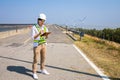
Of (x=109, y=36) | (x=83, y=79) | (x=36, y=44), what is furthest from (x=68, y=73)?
(x=109, y=36)

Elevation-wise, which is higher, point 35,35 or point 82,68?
point 35,35

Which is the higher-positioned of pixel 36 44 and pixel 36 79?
pixel 36 44

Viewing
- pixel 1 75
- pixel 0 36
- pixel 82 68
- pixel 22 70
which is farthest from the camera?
pixel 0 36

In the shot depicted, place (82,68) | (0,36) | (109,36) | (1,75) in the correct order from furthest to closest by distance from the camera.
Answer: (109,36)
(0,36)
(82,68)
(1,75)

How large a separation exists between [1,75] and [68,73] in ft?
7.04

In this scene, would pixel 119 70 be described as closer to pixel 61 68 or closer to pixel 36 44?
pixel 61 68

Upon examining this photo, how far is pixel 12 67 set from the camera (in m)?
9.28

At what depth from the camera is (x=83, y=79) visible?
734 centimetres

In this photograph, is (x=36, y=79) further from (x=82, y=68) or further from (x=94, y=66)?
(x=94, y=66)

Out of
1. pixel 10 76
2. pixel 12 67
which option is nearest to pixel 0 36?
pixel 12 67

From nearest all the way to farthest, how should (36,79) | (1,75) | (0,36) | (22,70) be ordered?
(36,79)
(1,75)
(22,70)
(0,36)

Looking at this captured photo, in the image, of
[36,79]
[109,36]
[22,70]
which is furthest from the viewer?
[109,36]

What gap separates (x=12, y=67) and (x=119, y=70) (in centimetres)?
390

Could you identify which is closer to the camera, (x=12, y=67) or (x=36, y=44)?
(x=36, y=44)
